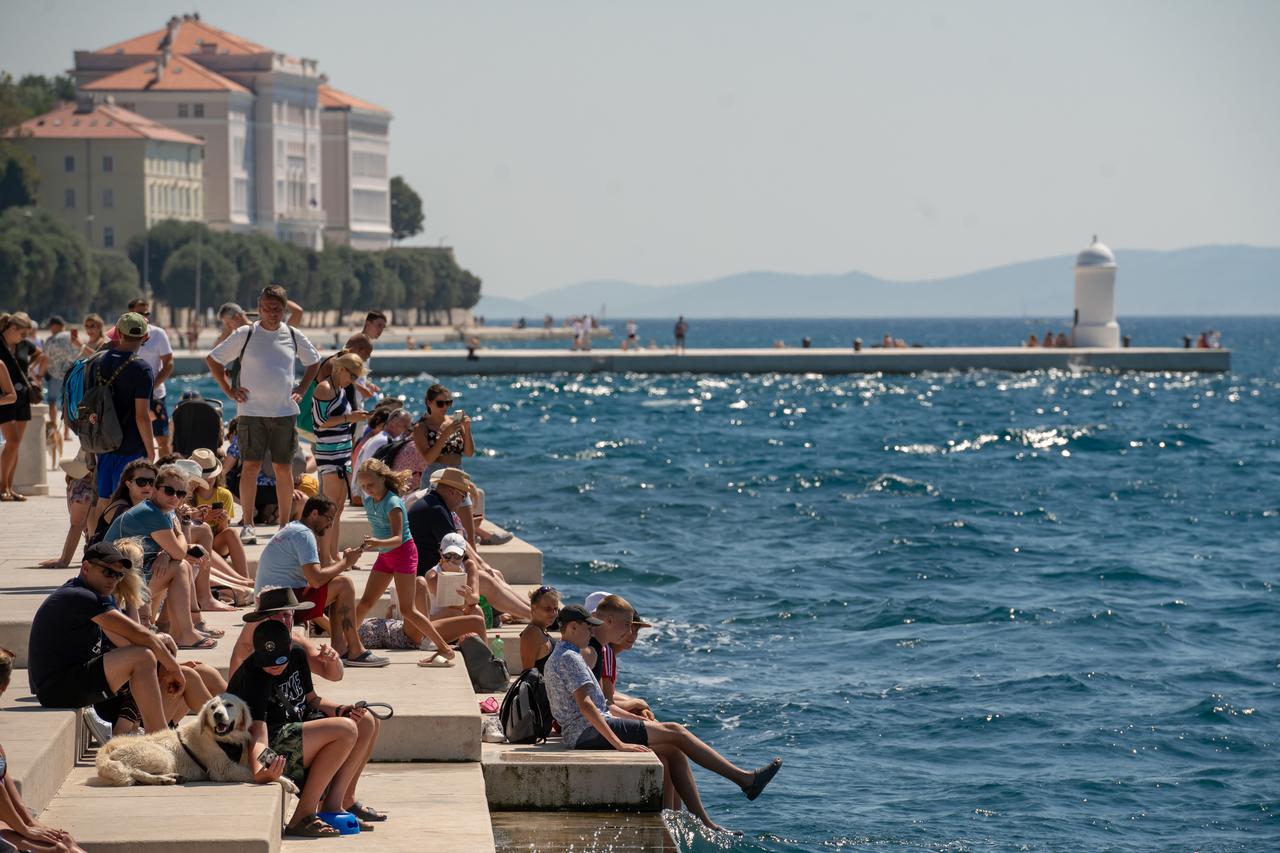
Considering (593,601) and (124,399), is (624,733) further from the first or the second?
(124,399)

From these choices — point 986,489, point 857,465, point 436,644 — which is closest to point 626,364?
point 857,465

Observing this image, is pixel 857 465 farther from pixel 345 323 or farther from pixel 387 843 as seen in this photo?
pixel 345 323

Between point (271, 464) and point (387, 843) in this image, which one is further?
point (271, 464)

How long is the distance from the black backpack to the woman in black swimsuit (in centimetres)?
58

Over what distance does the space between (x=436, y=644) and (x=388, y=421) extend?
3993 mm

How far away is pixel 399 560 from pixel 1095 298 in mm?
67268

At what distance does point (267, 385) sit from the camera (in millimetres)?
13391

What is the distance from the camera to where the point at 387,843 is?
8.54 m

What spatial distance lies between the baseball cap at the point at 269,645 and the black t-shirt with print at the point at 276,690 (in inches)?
1.9

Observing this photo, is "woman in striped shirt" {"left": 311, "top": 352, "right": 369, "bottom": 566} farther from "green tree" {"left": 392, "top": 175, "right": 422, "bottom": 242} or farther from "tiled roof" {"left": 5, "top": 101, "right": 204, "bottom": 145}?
"green tree" {"left": 392, "top": 175, "right": 422, "bottom": 242}

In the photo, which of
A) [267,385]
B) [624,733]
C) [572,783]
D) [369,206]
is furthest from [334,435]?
[369,206]

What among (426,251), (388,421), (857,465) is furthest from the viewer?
(426,251)

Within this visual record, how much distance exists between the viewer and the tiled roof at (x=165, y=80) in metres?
143

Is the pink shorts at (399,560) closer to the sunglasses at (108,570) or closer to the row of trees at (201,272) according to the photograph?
the sunglasses at (108,570)
